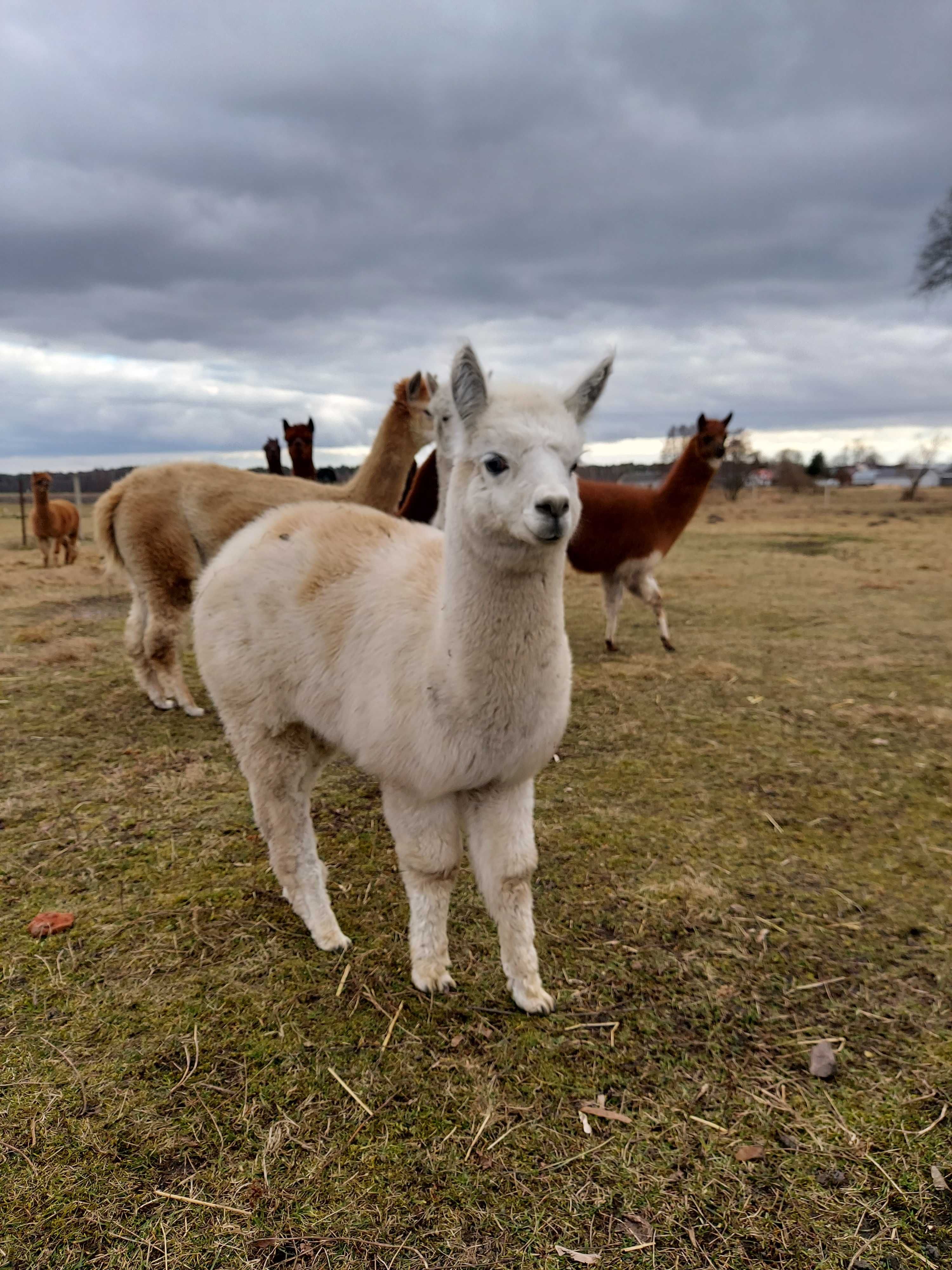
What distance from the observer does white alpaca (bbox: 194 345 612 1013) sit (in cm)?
212

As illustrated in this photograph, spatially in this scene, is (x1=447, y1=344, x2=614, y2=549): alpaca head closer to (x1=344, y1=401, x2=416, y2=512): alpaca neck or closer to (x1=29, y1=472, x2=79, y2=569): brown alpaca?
(x1=344, y1=401, x2=416, y2=512): alpaca neck

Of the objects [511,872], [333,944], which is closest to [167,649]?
[333,944]

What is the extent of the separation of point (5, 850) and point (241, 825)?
1078 mm

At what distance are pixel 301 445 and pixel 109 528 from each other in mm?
2242

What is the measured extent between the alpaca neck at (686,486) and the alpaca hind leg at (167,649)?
4789 millimetres

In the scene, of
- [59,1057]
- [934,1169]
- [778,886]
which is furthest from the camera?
[778,886]

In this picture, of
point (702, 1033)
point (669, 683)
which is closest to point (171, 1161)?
point (702, 1033)

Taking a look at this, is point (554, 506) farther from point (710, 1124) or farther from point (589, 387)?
point (710, 1124)

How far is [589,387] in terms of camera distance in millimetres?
2287

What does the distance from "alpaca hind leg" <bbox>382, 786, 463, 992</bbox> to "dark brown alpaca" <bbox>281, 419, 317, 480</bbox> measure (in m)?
5.24

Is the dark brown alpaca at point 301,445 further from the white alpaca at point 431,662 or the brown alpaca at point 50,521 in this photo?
the brown alpaca at point 50,521

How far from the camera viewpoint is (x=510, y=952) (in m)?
2.53

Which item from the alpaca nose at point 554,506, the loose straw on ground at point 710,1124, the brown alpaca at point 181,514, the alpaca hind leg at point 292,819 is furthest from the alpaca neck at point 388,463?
the loose straw on ground at point 710,1124

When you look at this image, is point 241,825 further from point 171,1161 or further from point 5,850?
point 171,1161
